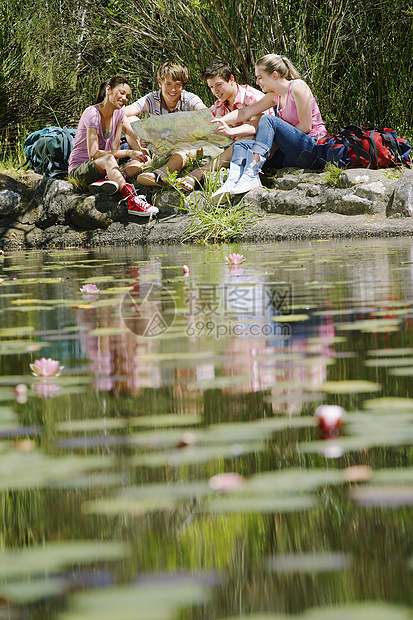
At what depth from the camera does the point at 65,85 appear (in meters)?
10.9

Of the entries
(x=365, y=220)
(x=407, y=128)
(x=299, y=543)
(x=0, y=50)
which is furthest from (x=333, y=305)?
(x=0, y=50)

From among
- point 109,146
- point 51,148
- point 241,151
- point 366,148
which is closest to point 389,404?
point 241,151

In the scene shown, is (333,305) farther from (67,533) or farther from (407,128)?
(407,128)

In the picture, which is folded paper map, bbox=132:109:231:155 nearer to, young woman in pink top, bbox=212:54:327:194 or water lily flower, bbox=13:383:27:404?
young woman in pink top, bbox=212:54:327:194

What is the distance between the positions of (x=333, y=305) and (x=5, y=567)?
1.85m

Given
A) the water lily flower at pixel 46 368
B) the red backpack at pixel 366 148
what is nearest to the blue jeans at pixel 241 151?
the red backpack at pixel 366 148

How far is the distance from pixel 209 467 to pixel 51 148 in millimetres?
7960

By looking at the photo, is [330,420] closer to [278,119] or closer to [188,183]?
[278,119]

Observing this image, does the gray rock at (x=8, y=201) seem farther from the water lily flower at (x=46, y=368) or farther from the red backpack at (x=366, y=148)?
the water lily flower at (x=46, y=368)

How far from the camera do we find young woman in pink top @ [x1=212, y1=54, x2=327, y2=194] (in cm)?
697

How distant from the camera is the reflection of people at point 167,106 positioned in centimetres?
731

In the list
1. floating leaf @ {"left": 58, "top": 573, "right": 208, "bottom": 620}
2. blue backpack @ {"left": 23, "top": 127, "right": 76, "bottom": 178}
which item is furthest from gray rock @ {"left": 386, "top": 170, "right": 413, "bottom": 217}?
floating leaf @ {"left": 58, "top": 573, "right": 208, "bottom": 620}

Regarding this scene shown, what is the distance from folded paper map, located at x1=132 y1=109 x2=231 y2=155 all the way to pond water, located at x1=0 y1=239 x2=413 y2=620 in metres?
5.05

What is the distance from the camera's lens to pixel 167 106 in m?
7.53
